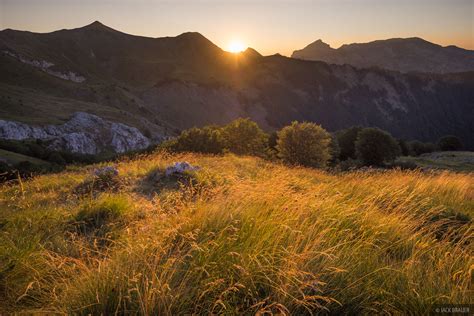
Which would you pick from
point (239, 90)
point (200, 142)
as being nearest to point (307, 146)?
point (200, 142)

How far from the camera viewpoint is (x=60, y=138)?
67.1 m

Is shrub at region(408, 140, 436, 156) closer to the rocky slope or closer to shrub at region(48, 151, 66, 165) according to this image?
the rocky slope

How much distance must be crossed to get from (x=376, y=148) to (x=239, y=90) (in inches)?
4312

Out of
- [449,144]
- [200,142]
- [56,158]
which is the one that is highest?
[200,142]

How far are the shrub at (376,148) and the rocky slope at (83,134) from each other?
1911 inches

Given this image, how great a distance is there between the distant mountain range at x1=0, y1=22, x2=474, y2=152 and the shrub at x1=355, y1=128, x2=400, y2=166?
6083cm

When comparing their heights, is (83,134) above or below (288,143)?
below

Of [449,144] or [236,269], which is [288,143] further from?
[449,144]

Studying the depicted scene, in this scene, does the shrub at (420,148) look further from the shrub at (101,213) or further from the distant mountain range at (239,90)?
the shrub at (101,213)

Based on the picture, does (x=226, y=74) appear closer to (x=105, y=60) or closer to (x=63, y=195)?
(x=105, y=60)

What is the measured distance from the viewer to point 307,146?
34.7 metres

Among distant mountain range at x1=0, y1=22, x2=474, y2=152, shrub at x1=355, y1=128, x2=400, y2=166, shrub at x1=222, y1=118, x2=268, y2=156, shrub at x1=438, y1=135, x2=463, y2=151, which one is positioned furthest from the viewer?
distant mountain range at x1=0, y1=22, x2=474, y2=152

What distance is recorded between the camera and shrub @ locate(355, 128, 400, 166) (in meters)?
53.2

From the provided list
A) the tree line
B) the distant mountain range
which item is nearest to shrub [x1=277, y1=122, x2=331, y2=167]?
the tree line
